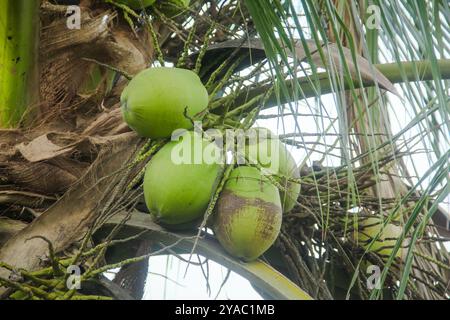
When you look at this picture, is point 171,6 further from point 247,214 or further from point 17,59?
point 247,214

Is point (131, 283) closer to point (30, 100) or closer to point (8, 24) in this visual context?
point (30, 100)

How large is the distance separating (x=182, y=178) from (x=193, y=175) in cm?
2

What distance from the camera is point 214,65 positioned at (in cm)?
155

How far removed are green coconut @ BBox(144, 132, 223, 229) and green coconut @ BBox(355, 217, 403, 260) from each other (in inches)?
19.1

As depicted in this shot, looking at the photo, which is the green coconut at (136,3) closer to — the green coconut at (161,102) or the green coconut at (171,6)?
the green coconut at (171,6)

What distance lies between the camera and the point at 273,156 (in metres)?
1.41

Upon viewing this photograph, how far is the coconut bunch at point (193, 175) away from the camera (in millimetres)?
1303

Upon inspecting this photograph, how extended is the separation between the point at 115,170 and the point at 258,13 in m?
0.44

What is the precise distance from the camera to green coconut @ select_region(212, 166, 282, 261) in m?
1.32

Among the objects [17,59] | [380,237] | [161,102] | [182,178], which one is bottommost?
[380,237]

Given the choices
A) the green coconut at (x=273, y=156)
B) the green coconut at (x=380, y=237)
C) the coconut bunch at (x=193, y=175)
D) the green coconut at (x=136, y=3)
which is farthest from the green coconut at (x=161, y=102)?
the green coconut at (x=380, y=237)

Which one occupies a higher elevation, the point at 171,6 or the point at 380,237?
the point at 171,6

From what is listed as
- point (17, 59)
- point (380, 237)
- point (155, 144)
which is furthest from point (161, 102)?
point (380, 237)

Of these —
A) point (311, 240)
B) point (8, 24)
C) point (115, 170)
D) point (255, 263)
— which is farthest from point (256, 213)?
point (8, 24)
